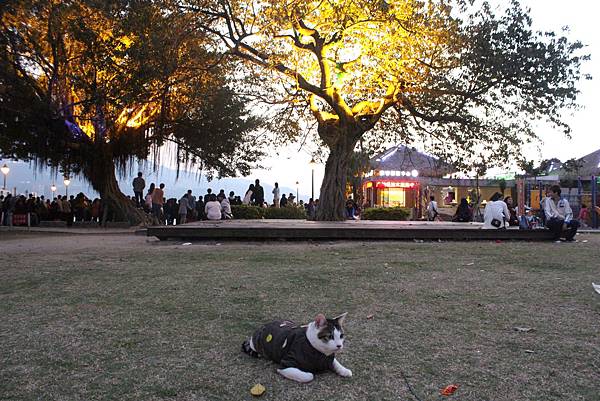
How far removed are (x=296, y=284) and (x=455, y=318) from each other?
1996mm

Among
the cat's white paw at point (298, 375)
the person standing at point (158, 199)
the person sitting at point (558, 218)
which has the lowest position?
the cat's white paw at point (298, 375)

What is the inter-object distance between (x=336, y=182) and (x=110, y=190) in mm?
9492

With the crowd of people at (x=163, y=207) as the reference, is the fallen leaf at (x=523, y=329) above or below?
below

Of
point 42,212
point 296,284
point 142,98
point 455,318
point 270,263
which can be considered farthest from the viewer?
point 42,212

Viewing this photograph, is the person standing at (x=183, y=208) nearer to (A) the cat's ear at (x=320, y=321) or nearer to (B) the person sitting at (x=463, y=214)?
(B) the person sitting at (x=463, y=214)

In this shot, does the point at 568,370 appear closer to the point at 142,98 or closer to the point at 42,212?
the point at 142,98

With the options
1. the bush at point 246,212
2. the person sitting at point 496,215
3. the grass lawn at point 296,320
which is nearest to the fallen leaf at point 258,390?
the grass lawn at point 296,320

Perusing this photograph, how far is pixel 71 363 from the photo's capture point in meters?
2.99

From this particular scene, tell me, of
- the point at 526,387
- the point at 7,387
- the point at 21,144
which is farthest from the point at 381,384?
the point at 21,144

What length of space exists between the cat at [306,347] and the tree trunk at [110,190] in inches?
686

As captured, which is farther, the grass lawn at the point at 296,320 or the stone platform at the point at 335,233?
the stone platform at the point at 335,233

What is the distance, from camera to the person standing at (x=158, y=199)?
61.7 feet

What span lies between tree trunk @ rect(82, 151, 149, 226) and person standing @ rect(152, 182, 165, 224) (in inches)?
23.6

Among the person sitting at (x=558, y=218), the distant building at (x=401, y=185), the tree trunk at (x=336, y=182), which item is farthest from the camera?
the distant building at (x=401, y=185)
